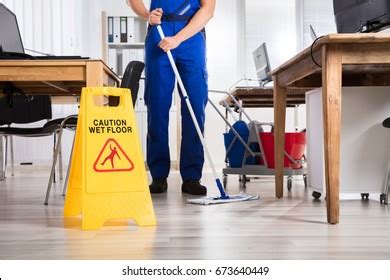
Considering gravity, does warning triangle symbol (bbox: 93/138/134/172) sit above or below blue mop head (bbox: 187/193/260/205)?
above

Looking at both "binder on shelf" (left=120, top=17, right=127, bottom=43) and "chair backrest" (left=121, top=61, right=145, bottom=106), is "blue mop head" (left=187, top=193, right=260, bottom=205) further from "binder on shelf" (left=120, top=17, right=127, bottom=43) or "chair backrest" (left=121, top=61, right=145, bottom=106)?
"binder on shelf" (left=120, top=17, right=127, bottom=43)

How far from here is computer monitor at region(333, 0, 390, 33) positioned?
7.89ft

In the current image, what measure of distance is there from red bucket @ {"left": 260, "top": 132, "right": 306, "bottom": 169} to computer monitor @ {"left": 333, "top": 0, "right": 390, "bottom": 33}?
106 cm

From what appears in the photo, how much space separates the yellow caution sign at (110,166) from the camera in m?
2.03

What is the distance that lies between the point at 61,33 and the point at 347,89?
13.3 ft

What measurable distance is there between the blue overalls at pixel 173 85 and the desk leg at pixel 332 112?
1.12 meters

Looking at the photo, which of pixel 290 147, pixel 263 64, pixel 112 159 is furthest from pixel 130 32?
pixel 112 159

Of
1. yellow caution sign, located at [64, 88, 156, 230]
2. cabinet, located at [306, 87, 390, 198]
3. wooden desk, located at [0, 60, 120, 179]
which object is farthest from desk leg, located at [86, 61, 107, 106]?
cabinet, located at [306, 87, 390, 198]

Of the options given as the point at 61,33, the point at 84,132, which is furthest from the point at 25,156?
the point at 84,132

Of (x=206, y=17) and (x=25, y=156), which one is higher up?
(x=206, y=17)

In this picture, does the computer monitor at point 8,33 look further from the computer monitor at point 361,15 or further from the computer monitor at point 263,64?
the computer monitor at point 263,64

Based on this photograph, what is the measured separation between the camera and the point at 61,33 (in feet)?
19.7
